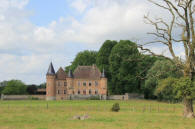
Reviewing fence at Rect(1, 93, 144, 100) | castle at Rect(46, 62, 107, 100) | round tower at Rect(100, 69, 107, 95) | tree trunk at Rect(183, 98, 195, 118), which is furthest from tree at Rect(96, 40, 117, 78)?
tree trunk at Rect(183, 98, 195, 118)

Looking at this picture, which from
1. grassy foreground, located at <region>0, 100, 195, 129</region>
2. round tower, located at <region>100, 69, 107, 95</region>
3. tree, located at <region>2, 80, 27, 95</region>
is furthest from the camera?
tree, located at <region>2, 80, 27, 95</region>

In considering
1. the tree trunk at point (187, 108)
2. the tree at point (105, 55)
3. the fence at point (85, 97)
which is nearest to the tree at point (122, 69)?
the fence at point (85, 97)

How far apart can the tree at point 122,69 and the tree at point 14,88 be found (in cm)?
3349

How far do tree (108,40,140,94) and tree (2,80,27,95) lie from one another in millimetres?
33494

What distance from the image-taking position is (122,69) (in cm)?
6762

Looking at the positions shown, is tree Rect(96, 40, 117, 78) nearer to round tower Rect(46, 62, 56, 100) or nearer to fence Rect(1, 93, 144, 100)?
fence Rect(1, 93, 144, 100)

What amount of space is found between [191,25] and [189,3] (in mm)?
2233

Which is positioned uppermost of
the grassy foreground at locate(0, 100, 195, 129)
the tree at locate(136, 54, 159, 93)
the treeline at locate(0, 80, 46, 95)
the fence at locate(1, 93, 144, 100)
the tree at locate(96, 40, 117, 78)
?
the tree at locate(96, 40, 117, 78)

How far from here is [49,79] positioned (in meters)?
71.8

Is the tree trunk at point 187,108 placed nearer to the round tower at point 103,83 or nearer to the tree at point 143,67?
the tree at point 143,67

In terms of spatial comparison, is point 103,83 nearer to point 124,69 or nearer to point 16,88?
point 124,69

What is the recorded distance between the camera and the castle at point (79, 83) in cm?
7356

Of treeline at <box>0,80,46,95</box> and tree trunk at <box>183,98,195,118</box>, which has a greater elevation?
treeline at <box>0,80,46,95</box>

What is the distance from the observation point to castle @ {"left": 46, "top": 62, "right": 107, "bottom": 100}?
241ft
